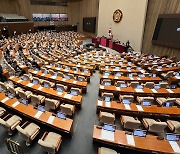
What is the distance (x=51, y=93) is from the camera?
23.0 feet

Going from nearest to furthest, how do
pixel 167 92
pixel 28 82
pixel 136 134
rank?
1. pixel 136 134
2. pixel 167 92
3. pixel 28 82

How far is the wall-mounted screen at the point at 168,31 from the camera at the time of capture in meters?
14.3

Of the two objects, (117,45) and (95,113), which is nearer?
(95,113)

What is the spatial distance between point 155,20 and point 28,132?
17890 mm

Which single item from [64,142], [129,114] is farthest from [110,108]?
[64,142]

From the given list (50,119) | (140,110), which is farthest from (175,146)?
(50,119)

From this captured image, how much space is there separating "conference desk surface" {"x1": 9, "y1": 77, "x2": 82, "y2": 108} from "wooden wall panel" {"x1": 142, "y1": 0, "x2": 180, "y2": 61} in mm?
13249

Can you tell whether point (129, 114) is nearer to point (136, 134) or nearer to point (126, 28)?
point (136, 134)

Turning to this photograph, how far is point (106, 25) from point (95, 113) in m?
20.3

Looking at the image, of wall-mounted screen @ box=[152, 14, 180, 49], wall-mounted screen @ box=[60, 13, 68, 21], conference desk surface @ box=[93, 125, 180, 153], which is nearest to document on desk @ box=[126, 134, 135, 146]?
conference desk surface @ box=[93, 125, 180, 153]

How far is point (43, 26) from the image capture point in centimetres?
3167

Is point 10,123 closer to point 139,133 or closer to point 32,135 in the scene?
point 32,135


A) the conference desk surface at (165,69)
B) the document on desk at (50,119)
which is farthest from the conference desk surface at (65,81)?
the conference desk surface at (165,69)

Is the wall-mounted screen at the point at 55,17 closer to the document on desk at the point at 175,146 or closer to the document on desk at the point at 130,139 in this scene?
the document on desk at the point at 130,139
